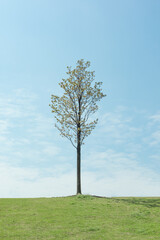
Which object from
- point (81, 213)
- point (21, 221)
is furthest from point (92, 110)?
point (21, 221)

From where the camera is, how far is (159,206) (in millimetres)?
30594

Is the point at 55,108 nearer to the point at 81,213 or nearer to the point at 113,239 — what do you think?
the point at 81,213

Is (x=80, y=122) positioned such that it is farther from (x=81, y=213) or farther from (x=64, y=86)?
(x=81, y=213)

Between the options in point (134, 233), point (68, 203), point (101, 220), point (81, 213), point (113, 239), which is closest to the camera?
point (113, 239)

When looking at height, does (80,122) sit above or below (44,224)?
above

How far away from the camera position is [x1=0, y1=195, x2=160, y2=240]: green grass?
1947cm

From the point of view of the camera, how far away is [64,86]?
39.3m

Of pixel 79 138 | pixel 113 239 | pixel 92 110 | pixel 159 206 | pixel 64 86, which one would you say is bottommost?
pixel 113 239

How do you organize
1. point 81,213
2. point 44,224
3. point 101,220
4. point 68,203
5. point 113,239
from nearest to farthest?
point 113,239 → point 44,224 → point 101,220 → point 81,213 → point 68,203

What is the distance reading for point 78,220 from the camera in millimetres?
23000

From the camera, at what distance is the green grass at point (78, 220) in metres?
19.5

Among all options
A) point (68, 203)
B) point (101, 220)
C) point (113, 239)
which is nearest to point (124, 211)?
point (101, 220)

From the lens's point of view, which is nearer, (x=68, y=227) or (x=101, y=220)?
(x=68, y=227)

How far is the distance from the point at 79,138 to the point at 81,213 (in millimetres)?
13490
